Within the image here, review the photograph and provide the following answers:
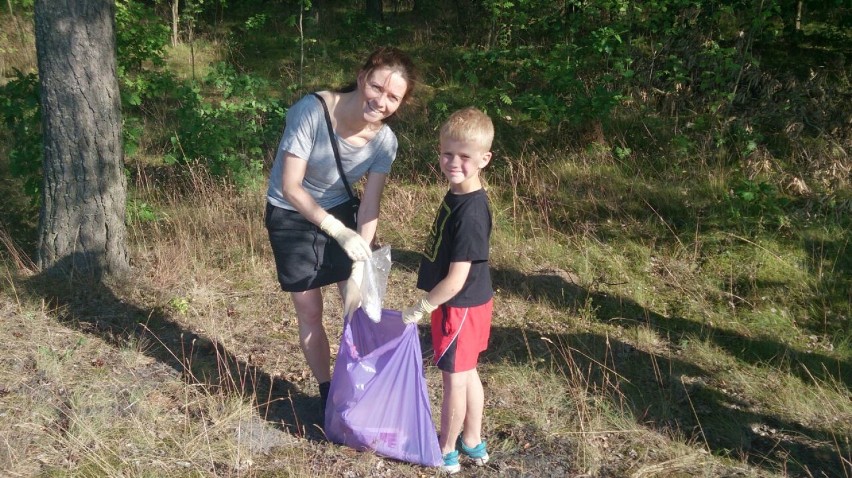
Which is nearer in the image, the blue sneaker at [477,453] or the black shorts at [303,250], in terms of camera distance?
the black shorts at [303,250]

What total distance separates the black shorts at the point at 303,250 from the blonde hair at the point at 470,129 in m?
0.70

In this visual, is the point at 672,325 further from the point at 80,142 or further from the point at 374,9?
the point at 374,9

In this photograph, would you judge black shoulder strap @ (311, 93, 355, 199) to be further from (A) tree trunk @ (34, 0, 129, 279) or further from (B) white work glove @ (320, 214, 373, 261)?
(A) tree trunk @ (34, 0, 129, 279)

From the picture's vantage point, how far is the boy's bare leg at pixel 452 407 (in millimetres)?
2853

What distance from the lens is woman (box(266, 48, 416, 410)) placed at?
279 cm

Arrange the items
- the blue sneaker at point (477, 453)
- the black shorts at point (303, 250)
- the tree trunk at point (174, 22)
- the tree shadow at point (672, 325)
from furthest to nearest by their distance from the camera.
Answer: the tree trunk at point (174, 22), the tree shadow at point (672, 325), the blue sneaker at point (477, 453), the black shorts at point (303, 250)

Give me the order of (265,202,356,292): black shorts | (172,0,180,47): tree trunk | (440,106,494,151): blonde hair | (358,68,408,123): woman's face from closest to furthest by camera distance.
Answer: (440,106,494,151): blonde hair < (358,68,408,123): woman's face < (265,202,356,292): black shorts < (172,0,180,47): tree trunk

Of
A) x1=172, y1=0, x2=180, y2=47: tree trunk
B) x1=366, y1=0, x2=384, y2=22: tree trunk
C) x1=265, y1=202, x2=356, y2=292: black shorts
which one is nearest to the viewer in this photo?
x1=265, y1=202, x2=356, y2=292: black shorts

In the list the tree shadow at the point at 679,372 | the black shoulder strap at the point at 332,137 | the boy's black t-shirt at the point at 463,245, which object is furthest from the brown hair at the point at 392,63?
the tree shadow at the point at 679,372

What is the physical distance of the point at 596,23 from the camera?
24.0 feet

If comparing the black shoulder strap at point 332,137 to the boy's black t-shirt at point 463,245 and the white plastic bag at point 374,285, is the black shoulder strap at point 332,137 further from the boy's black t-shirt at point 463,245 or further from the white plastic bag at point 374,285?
the boy's black t-shirt at point 463,245

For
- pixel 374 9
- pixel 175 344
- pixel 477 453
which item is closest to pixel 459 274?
pixel 477 453

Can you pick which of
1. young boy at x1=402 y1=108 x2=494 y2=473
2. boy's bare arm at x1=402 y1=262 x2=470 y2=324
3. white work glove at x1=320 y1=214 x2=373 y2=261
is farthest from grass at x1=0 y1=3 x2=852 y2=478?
white work glove at x1=320 y1=214 x2=373 y2=261

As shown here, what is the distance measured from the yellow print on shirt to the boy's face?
0.12m
